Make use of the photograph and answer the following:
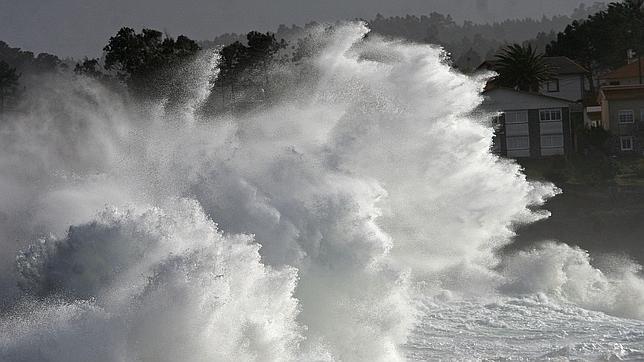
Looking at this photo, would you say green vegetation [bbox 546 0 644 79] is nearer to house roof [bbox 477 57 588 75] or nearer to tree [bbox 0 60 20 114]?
house roof [bbox 477 57 588 75]

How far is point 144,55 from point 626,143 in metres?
29.4

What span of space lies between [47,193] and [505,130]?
41.4 meters

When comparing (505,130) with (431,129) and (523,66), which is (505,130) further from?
(431,129)

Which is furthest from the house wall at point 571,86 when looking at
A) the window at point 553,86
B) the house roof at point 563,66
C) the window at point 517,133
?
the window at point 517,133

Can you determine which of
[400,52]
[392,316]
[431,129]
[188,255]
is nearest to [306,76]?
[400,52]

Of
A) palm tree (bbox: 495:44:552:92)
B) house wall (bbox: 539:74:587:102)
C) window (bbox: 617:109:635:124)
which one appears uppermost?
house wall (bbox: 539:74:587:102)

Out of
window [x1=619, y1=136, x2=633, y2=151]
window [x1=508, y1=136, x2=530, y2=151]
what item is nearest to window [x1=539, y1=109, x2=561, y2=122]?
window [x1=508, y1=136, x2=530, y2=151]

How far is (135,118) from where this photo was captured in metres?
38.5

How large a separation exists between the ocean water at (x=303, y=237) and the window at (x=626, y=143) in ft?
80.7

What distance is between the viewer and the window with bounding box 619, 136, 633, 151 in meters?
62.8

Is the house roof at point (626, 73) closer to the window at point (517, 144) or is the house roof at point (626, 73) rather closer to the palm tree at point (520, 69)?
the palm tree at point (520, 69)

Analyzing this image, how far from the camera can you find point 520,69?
65.1 meters

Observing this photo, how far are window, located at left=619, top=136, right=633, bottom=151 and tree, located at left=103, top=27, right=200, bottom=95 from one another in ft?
86.2

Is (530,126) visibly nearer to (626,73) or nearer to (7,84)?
(626,73)
